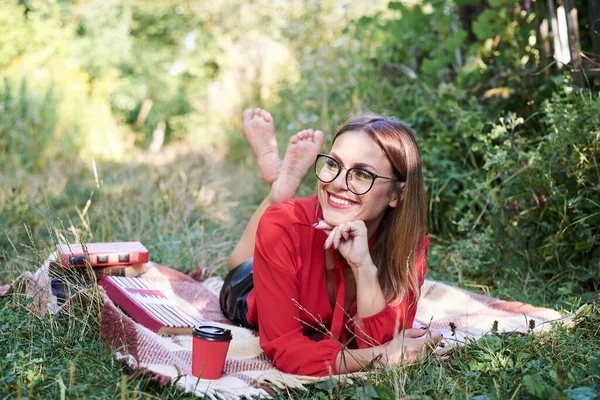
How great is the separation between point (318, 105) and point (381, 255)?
13.6ft

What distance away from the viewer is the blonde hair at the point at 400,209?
2551 mm

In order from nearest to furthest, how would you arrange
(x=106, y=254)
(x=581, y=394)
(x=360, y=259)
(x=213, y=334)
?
1. (x=581, y=394)
2. (x=213, y=334)
3. (x=360, y=259)
4. (x=106, y=254)

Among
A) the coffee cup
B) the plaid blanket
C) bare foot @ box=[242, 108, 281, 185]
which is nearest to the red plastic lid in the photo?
the coffee cup

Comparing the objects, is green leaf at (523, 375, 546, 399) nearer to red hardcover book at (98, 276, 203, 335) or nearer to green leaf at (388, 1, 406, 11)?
red hardcover book at (98, 276, 203, 335)

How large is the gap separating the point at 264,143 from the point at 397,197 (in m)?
1.24

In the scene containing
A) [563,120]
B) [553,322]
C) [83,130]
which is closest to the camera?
[553,322]

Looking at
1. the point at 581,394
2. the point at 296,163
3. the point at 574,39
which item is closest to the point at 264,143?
the point at 296,163

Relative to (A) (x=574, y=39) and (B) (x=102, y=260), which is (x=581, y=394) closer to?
(B) (x=102, y=260)

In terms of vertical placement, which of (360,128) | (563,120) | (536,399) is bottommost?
(536,399)

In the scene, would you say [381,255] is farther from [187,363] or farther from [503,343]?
[187,363]

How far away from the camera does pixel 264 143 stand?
368 centimetres

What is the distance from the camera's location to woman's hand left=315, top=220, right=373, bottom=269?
2.40 meters

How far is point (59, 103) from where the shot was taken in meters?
8.12

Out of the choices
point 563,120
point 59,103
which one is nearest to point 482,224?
point 563,120
